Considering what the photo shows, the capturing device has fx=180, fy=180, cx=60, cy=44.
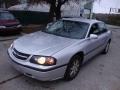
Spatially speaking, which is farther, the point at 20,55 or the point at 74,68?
the point at 74,68

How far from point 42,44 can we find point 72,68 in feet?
3.18

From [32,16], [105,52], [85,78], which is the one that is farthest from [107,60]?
[32,16]

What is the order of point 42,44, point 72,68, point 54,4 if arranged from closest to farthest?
point 42,44 < point 72,68 < point 54,4

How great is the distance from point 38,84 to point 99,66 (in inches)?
99.8

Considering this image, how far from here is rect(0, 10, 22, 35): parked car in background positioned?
9984 mm

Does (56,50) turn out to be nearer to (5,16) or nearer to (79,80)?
(79,80)

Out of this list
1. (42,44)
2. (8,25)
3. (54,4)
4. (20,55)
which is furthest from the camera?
(54,4)

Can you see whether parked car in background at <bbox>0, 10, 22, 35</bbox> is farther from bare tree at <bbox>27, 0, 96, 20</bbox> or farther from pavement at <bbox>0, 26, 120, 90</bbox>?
pavement at <bbox>0, 26, 120, 90</bbox>

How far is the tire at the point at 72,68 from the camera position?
4.37 m

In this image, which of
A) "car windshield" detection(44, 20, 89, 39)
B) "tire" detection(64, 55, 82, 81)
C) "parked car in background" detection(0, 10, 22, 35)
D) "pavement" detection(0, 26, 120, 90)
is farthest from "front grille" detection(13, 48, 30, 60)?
"parked car in background" detection(0, 10, 22, 35)

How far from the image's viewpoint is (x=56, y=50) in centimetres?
411

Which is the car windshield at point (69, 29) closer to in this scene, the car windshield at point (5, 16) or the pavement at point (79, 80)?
the pavement at point (79, 80)

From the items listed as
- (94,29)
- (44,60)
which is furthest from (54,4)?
(44,60)

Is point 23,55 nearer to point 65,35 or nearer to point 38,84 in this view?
point 38,84
